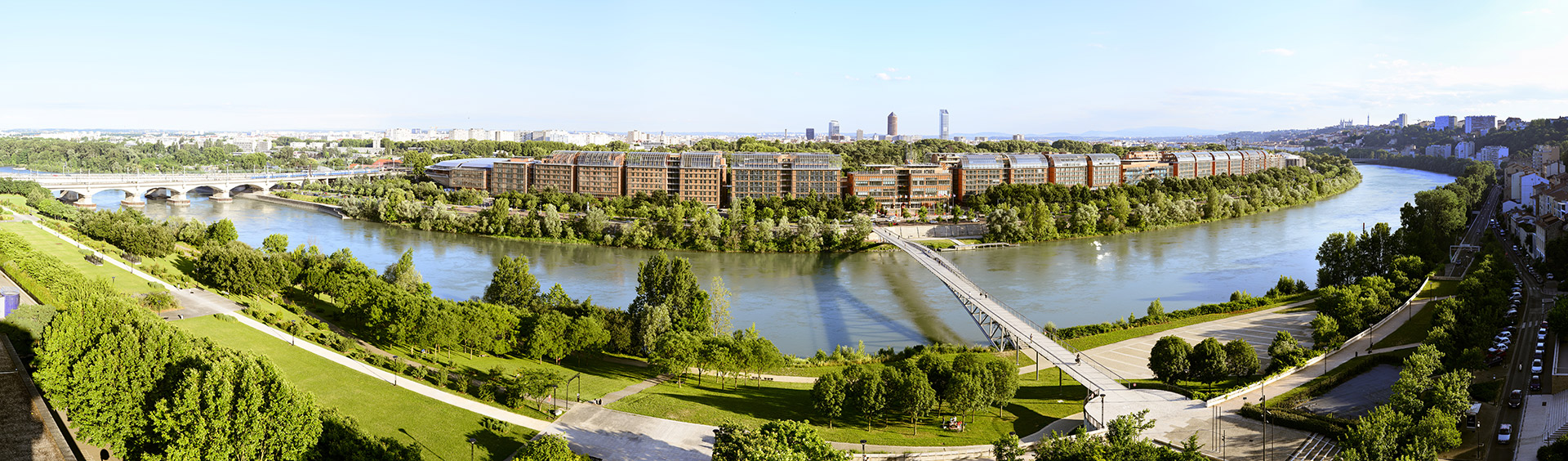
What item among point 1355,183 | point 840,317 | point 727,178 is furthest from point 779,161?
→ point 1355,183

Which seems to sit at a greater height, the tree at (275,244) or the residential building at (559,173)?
the residential building at (559,173)

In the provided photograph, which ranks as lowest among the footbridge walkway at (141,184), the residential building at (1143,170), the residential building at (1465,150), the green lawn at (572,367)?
the green lawn at (572,367)

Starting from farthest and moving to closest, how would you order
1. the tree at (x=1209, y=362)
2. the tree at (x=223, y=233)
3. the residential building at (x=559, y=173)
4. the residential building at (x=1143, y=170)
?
the residential building at (x=1143, y=170) < the residential building at (x=559, y=173) < the tree at (x=223, y=233) < the tree at (x=1209, y=362)

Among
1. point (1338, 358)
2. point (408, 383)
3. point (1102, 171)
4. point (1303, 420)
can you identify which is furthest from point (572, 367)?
point (1102, 171)

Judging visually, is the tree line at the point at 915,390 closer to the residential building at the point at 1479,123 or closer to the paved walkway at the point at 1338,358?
the paved walkway at the point at 1338,358

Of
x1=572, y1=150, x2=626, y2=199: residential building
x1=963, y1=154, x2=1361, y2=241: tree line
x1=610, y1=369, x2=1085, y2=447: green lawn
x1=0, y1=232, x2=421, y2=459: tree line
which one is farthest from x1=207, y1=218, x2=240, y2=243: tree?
x1=963, y1=154, x2=1361, y2=241: tree line

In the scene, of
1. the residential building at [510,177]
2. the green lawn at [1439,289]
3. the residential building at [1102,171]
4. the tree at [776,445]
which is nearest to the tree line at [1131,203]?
the residential building at [1102,171]
